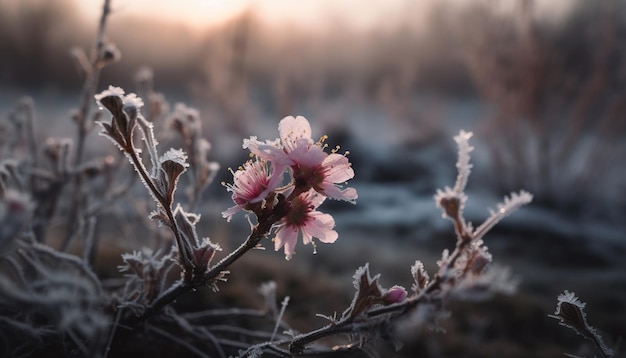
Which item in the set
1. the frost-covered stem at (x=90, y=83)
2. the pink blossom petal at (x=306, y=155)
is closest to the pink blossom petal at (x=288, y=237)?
the pink blossom petal at (x=306, y=155)

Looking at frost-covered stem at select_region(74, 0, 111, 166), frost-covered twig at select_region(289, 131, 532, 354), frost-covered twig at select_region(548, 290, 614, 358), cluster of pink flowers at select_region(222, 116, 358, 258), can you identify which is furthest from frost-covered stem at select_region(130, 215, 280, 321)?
frost-covered stem at select_region(74, 0, 111, 166)

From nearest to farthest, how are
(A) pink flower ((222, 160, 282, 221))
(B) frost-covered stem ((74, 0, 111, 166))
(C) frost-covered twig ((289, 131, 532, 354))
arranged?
1. (C) frost-covered twig ((289, 131, 532, 354))
2. (A) pink flower ((222, 160, 282, 221))
3. (B) frost-covered stem ((74, 0, 111, 166))

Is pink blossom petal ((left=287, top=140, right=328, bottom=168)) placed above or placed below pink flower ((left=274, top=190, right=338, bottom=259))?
above

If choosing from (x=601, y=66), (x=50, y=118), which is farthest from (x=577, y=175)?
(x=50, y=118)

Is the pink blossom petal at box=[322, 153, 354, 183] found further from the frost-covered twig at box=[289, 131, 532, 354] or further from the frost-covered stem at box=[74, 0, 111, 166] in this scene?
the frost-covered stem at box=[74, 0, 111, 166]

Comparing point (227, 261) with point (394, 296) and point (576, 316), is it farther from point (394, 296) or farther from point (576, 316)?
point (576, 316)

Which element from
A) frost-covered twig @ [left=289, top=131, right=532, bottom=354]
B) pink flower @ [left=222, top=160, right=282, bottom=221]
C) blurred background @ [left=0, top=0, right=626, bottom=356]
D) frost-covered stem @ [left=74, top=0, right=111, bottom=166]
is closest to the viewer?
frost-covered twig @ [left=289, top=131, right=532, bottom=354]

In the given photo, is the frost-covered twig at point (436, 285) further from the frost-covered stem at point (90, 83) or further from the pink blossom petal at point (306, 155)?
the frost-covered stem at point (90, 83)

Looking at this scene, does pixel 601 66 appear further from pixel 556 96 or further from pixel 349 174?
pixel 349 174

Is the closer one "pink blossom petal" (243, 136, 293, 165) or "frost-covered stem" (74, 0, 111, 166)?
"pink blossom petal" (243, 136, 293, 165)
